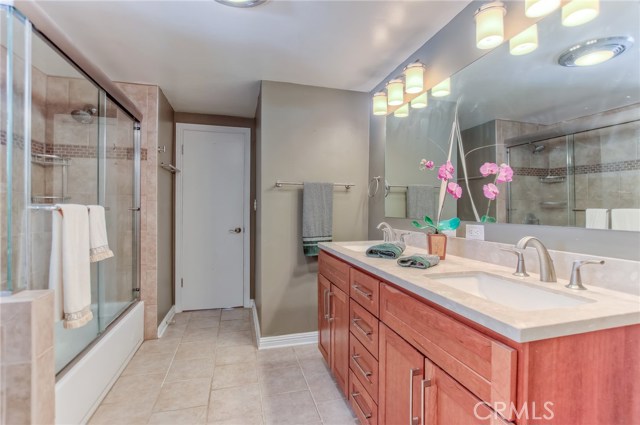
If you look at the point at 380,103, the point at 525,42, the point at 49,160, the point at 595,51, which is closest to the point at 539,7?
the point at 525,42

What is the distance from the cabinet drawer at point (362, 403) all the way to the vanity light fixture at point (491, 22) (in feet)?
5.84

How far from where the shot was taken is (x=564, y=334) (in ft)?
2.24

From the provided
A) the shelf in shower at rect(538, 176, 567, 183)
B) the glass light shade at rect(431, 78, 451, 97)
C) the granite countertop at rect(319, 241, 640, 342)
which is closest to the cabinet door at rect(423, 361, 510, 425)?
the granite countertop at rect(319, 241, 640, 342)

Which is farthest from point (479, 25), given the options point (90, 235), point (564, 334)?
point (90, 235)

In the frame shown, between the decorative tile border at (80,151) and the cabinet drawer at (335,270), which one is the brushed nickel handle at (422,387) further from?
the decorative tile border at (80,151)

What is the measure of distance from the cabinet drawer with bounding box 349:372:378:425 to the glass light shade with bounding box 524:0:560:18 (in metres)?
1.79

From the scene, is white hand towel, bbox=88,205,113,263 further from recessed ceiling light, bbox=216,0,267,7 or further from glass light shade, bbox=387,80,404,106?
glass light shade, bbox=387,80,404,106

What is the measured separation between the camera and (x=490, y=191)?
1445 millimetres

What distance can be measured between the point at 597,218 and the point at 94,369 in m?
2.55

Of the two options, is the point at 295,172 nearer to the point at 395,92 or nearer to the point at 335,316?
the point at 395,92

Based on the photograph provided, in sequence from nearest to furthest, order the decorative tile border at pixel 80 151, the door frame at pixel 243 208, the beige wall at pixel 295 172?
the decorative tile border at pixel 80 151
the beige wall at pixel 295 172
the door frame at pixel 243 208

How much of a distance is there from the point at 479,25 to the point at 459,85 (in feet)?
1.03

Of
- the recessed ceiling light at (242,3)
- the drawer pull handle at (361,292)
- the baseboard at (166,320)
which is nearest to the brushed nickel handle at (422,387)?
the drawer pull handle at (361,292)

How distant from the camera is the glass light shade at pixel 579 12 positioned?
1013 mm
